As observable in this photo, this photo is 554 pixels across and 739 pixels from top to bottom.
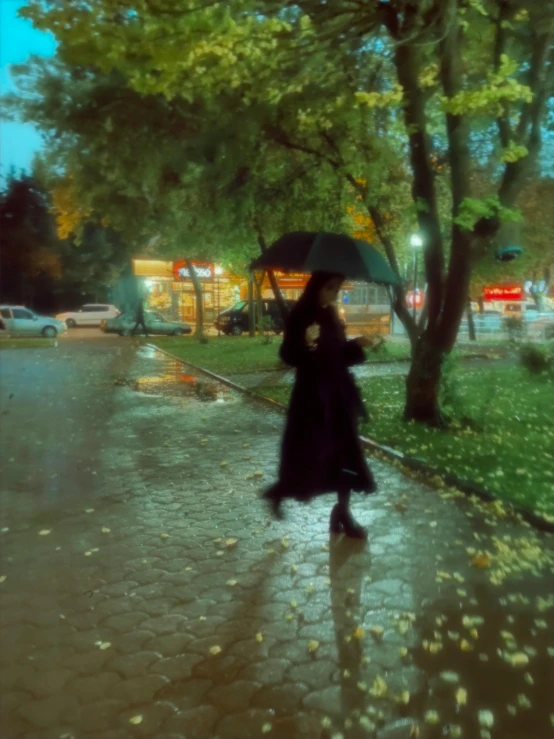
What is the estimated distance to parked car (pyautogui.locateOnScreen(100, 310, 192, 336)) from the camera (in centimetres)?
4475

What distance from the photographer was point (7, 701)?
364cm

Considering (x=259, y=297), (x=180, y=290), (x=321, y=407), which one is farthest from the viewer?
(x=180, y=290)

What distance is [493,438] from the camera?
9914mm

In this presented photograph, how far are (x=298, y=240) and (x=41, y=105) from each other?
12052 mm

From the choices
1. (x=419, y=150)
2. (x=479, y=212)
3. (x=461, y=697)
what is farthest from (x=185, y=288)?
(x=461, y=697)

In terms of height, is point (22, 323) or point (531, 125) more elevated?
point (531, 125)

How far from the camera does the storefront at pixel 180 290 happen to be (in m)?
50.2

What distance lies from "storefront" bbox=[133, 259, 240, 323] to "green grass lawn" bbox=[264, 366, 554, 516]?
34.6 meters

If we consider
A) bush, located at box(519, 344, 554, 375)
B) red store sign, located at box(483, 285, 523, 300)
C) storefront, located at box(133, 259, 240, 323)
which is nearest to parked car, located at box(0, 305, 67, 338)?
storefront, located at box(133, 259, 240, 323)

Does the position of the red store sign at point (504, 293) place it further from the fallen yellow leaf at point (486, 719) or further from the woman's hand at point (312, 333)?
the fallen yellow leaf at point (486, 719)

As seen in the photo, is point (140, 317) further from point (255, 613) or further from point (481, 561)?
point (255, 613)

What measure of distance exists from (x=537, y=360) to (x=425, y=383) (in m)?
6.93

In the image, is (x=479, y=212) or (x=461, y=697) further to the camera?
(x=479, y=212)

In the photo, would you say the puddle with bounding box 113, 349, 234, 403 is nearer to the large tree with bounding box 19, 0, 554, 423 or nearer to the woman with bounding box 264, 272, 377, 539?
the large tree with bounding box 19, 0, 554, 423
